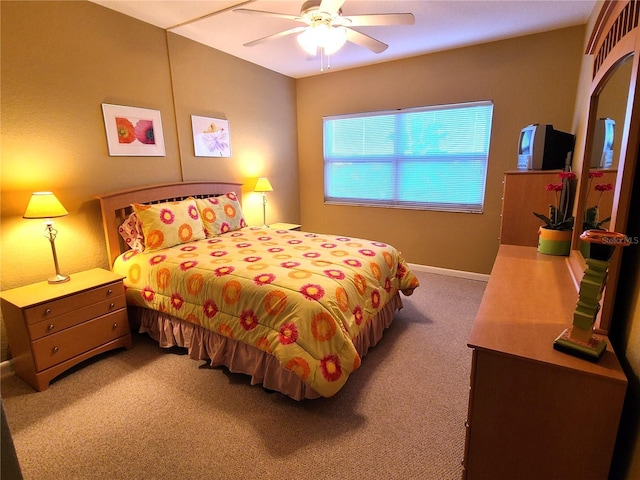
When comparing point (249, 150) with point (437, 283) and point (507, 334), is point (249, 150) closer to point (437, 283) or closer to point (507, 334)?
point (437, 283)

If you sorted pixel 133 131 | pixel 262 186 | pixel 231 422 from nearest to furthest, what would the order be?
pixel 231 422
pixel 133 131
pixel 262 186

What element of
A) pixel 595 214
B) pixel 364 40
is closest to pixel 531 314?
pixel 595 214

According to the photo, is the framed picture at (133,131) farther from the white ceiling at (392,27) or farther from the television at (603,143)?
the television at (603,143)

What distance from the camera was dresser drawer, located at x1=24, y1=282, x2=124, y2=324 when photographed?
202 centimetres

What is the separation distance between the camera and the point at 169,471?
1.53m

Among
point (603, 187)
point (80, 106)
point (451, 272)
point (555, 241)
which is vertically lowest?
point (451, 272)

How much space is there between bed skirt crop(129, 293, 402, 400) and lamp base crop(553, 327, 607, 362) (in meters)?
1.28

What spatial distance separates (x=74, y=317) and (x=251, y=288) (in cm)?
128

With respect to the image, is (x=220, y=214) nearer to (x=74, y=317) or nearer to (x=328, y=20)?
(x=74, y=317)

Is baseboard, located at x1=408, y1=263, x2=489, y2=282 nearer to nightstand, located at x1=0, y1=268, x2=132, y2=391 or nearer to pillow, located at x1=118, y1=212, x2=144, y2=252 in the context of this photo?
pillow, located at x1=118, y1=212, x2=144, y2=252

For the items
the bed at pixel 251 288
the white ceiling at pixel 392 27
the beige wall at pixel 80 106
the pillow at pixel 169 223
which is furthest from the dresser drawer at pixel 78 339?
the white ceiling at pixel 392 27

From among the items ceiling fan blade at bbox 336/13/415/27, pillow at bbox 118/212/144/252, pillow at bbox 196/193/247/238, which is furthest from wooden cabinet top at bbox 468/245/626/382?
pillow at bbox 118/212/144/252

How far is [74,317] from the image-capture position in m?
2.21

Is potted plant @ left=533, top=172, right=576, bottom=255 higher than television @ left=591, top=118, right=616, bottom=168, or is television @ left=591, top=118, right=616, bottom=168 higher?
television @ left=591, top=118, right=616, bottom=168
